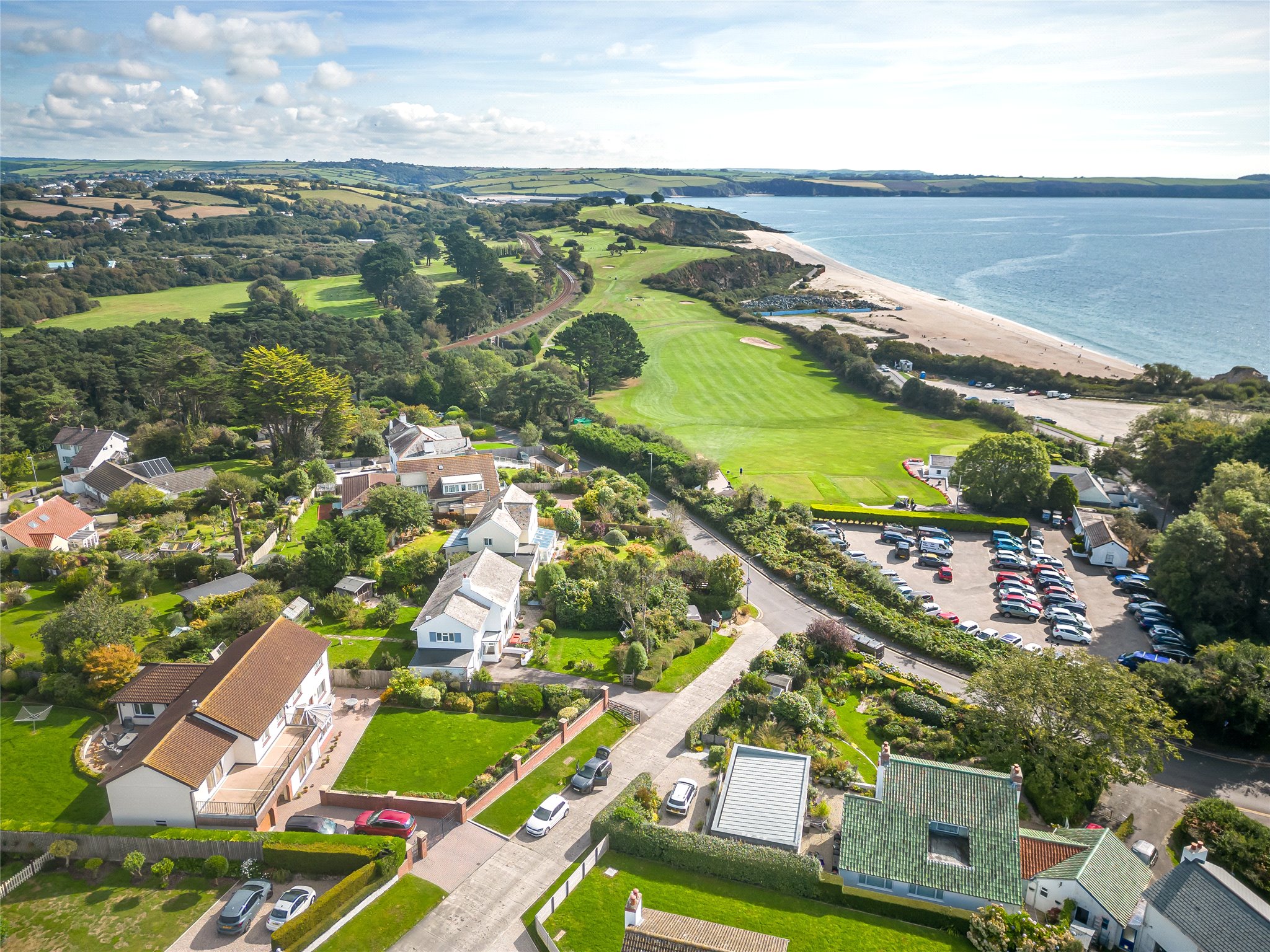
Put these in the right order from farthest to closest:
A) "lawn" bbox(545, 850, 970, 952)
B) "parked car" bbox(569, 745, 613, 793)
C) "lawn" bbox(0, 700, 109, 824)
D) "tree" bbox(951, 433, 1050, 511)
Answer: "tree" bbox(951, 433, 1050, 511) < "parked car" bbox(569, 745, 613, 793) < "lawn" bbox(0, 700, 109, 824) < "lawn" bbox(545, 850, 970, 952)

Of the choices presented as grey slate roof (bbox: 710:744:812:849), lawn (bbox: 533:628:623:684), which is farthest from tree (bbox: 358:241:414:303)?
grey slate roof (bbox: 710:744:812:849)

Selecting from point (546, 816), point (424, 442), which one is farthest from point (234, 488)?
point (546, 816)

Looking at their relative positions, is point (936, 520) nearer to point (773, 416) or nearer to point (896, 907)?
point (773, 416)

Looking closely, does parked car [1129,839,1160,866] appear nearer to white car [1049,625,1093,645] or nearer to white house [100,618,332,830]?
white car [1049,625,1093,645]

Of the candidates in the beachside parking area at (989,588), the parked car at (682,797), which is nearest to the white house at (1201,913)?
the parked car at (682,797)

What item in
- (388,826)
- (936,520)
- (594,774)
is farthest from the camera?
(936,520)

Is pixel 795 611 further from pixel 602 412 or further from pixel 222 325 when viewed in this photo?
pixel 222 325
